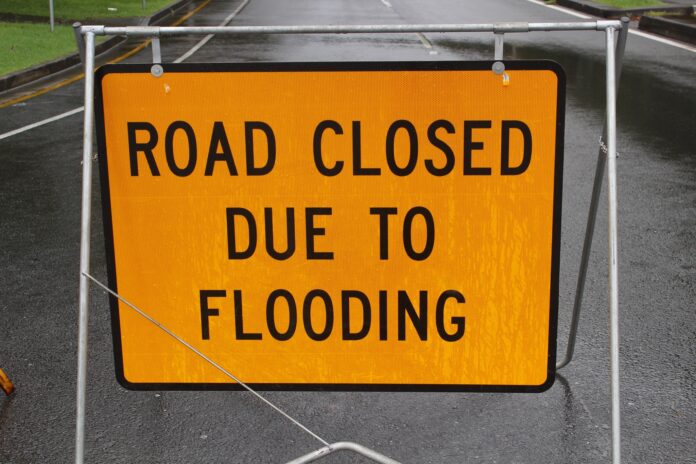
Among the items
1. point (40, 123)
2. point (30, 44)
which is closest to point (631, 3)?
point (30, 44)

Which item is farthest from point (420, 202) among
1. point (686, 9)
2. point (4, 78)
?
point (686, 9)

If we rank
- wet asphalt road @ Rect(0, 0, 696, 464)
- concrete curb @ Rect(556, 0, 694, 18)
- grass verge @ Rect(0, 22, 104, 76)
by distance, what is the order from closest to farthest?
1. wet asphalt road @ Rect(0, 0, 696, 464)
2. grass verge @ Rect(0, 22, 104, 76)
3. concrete curb @ Rect(556, 0, 694, 18)

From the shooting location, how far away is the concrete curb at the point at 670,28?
56.9 feet

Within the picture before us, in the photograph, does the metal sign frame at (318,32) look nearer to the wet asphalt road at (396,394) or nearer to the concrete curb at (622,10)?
the wet asphalt road at (396,394)

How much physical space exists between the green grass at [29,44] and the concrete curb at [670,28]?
10744mm

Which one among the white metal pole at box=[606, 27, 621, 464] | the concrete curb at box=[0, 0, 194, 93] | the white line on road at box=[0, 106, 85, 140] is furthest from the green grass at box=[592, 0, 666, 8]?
the white metal pole at box=[606, 27, 621, 464]

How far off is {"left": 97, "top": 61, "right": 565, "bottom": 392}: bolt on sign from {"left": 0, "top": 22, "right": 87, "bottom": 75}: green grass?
420 inches

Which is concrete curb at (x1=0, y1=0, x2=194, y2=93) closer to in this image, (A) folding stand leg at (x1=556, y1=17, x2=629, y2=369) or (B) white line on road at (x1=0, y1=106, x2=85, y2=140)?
(B) white line on road at (x1=0, y1=106, x2=85, y2=140)

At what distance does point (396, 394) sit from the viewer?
4.15 metres

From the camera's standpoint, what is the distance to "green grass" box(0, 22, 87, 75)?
13906 mm

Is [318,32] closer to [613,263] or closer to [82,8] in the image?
[613,263]

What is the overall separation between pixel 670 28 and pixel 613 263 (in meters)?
16.7

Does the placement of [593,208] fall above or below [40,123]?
above

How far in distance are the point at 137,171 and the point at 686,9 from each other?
20.8 metres
